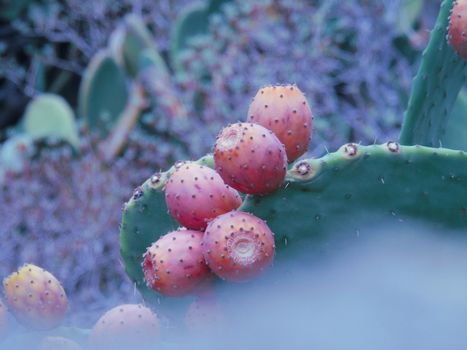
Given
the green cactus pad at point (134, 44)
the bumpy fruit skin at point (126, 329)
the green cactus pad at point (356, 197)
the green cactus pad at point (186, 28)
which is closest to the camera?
the bumpy fruit skin at point (126, 329)

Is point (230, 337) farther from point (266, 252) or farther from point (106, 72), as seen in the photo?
point (106, 72)

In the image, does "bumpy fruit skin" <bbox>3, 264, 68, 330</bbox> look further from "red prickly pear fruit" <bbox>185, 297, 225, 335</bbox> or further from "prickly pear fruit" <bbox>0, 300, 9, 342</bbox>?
"red prickly pear fruit" <bbox>185, 297, 225, 335</bbox>

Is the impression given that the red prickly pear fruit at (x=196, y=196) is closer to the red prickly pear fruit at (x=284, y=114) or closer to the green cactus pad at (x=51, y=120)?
the red prickly pear fruit at (x=284, y=114)

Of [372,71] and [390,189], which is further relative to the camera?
[372,71]

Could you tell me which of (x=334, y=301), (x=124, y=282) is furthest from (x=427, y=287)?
(x=124, y=282)

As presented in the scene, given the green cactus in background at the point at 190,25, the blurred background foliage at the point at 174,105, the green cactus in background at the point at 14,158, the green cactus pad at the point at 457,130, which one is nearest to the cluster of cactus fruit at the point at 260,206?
the green cactus pad at the point at 457,130

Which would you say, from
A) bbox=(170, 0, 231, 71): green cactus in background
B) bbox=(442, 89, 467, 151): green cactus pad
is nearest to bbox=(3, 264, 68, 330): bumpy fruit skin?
bbox=(442, 89, 467, 151): green cactus pad
